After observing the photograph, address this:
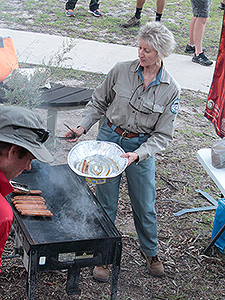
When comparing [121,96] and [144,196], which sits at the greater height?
[121,96]

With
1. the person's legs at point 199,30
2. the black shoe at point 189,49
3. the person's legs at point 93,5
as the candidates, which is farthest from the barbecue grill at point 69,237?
the person's legs at point 93,5

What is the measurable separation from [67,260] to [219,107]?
225cm

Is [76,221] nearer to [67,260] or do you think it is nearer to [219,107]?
[67,260]

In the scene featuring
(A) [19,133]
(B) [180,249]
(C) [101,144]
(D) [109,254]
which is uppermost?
(A) [19,133]

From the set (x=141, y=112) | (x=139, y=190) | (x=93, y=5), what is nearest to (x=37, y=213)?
(x=139, y=190)

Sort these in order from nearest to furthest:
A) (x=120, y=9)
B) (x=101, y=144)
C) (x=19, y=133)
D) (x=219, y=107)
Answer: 1. (x=19, y=133)
2. (x=101, y=144)
3. (x=219, y=107)
4. (x=120, y=9)

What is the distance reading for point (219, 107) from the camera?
3814mm

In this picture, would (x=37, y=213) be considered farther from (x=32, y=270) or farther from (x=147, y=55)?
(x=147, y=55)

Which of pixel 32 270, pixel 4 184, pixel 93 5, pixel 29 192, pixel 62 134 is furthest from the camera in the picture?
pixel 93 5

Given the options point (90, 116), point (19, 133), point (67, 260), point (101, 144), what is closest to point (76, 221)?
point (67, 260)

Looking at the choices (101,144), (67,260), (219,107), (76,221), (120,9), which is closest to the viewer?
(67,260)

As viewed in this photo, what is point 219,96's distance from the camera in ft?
12.6

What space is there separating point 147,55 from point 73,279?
1809mm

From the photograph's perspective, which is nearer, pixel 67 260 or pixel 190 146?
pixel 67 260
